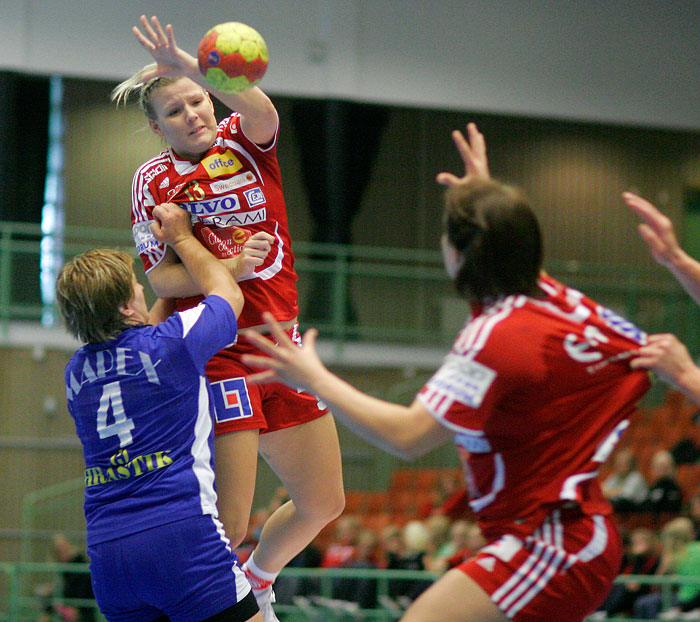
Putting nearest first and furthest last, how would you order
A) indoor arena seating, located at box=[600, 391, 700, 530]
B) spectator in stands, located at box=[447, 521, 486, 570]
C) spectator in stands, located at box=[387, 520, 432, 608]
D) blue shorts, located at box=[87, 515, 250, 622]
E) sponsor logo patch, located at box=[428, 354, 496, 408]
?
sponsor logo patch, located at box=[428, 354, 496, 408] < blue shorts, located at box=[87, 515, 250, 622] < spectator in stands, located at box=[387, 520, 432, 608] < spectator in stands, located at box=[447, 521, 486, 570] < indoor arena seating, located at box=[600, 391, 700, 530]

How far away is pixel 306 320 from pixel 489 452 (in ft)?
35.3

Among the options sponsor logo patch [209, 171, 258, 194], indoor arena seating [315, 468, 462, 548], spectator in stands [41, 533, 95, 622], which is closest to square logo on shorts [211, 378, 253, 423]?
sponsor logo patch [209, 171, 258, 194]

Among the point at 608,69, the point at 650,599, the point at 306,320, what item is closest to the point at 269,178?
the point at 650,599

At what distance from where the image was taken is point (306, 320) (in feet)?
44.3

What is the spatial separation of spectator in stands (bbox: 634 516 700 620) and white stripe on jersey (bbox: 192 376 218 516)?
526cm

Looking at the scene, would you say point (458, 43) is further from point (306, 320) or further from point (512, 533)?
point (512, 533)

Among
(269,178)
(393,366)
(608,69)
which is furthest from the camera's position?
(608,69)

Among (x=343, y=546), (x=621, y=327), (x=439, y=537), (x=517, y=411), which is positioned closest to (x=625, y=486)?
(x=439, y=537)

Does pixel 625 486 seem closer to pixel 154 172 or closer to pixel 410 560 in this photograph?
pixel 410 560

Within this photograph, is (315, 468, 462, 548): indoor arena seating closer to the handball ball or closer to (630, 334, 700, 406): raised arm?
the handball ball

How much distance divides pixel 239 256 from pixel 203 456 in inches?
31.8

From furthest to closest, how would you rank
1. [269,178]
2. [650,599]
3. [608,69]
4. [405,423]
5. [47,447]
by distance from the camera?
1. [608,69]
2. [47,447]
3. [650,599]
4. [269,178]
5. [405,423]

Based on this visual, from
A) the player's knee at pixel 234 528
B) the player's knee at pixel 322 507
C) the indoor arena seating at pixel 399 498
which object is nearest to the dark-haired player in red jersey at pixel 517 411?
the player's knee at pixel 234 528

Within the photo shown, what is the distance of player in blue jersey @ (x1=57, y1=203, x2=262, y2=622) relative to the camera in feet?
10.9
